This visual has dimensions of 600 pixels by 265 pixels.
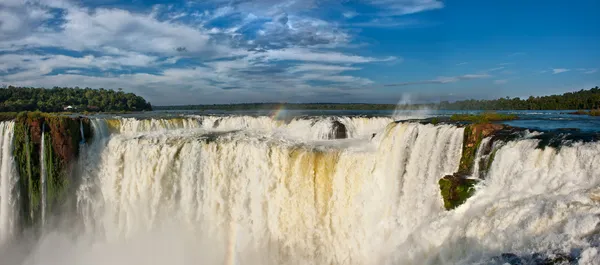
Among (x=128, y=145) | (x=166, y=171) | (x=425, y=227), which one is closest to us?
(x=425, y=227)

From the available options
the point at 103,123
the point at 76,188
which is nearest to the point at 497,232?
the point at 76,188

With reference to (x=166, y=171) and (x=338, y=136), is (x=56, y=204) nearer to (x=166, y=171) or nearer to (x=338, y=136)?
(x=166, y=171)

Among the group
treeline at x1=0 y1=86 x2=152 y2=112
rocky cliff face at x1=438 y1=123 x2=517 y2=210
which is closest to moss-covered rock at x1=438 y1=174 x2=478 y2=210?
rocky cliff face at x1=438 y1=123 x2=517 y2=210

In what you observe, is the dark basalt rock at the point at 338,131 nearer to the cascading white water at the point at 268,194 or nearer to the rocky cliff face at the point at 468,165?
the cascading white water at the point at 268,194

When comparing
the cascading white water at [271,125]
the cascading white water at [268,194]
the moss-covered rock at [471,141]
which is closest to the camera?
the moss-covered rock at [471,141]

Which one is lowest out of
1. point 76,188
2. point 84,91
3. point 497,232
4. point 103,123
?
point 76,188

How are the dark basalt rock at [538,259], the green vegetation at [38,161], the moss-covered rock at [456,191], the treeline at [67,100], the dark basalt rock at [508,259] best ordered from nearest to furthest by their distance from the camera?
the dark basalt rock at [538,259]
the dark basalt rock at [508,259]
the moss-covered rock at [456,191]
the green vegetation at [38,161]
the treeline at [67,100]

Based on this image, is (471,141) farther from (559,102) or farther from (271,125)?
(559,102)

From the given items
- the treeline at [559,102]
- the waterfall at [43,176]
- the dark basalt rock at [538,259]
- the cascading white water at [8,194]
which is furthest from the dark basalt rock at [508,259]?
the treeline at [559,102]
